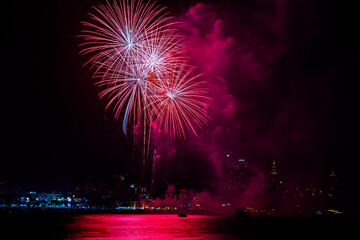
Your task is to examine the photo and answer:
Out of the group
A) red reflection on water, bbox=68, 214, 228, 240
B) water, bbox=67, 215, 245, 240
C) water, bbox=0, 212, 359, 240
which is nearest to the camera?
red reflection on water, bbox=68, 214, 228, 240

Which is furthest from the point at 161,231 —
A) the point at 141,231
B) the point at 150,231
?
the point at 141,231

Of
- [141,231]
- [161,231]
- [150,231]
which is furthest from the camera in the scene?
[161,231]

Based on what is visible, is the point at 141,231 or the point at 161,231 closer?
the point at 141,231

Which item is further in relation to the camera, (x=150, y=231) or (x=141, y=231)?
(x=150, y=231)

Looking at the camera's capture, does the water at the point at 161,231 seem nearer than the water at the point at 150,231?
No

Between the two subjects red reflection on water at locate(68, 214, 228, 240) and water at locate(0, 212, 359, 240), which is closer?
red reflection on water at locate(68, 214, 228, 240)

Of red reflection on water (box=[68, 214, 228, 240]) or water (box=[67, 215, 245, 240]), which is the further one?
water (box=[67, 215, 245, 240])

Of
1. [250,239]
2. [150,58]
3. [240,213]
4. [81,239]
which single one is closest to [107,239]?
[81,239]

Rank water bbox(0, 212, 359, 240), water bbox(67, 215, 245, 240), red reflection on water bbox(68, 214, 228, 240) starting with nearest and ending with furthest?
red reflection on water bbox(68, 214, 228, 240), water bbox(67, 215, 245, 240), water bbox(0, 212, 359, 240)

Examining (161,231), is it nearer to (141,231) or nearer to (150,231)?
(150,231)

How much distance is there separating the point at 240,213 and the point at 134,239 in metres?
121

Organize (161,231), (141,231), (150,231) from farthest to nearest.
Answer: (161,231)
(150,231)
(141,231)

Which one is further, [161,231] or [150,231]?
[161,231]

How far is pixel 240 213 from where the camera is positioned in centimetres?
17288
